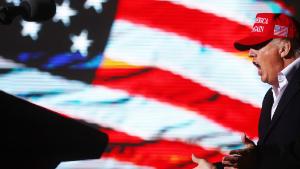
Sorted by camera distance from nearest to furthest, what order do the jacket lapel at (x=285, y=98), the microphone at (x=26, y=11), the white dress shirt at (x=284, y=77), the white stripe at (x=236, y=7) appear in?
the microphone at (x=26, y=11) < the jacket lapel at (x=285, y=98) < the white dress shirt at (x=284, y=77) < the white stripe at (x=236, y=7)

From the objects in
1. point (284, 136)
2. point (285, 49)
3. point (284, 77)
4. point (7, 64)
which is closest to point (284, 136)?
point (284, 136)

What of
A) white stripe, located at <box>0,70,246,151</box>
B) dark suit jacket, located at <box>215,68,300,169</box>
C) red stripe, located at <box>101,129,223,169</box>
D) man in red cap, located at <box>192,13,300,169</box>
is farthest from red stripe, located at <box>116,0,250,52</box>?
dark suit jacket, located at <box>215,68,300,169</box>

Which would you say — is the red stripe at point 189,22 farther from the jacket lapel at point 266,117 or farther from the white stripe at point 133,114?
the jacket lapel at point 266,117

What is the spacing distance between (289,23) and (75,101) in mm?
2140

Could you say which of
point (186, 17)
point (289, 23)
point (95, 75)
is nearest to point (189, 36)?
point (186, 17)

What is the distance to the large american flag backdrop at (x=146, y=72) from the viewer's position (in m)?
3.91

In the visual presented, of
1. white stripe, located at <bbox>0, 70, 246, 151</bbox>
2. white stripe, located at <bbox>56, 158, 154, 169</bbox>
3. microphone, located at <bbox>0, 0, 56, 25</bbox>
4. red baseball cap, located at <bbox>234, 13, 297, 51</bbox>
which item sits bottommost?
white stripe, located at <bbox>56, 158, 154, 169</bbox>

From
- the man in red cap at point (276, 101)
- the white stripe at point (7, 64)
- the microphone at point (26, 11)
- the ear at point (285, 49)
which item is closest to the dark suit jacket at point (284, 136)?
the man in red cap at point (276, 101)

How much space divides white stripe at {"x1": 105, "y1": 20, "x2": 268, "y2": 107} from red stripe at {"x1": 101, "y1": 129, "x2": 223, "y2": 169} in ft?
1.73

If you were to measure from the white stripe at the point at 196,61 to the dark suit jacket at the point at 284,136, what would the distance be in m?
1.83

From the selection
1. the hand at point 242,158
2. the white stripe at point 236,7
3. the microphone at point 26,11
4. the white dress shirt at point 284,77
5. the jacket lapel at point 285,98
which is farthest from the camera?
the white stripe at point 236,7

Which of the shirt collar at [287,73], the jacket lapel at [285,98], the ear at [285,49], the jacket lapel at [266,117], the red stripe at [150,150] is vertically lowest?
the red stripe at [150,150]

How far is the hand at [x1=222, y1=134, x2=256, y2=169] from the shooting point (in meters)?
1.79

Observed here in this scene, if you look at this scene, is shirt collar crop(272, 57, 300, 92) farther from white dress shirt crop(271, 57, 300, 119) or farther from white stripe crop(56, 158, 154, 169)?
white stripe crop(56, 158, 154, 169)
